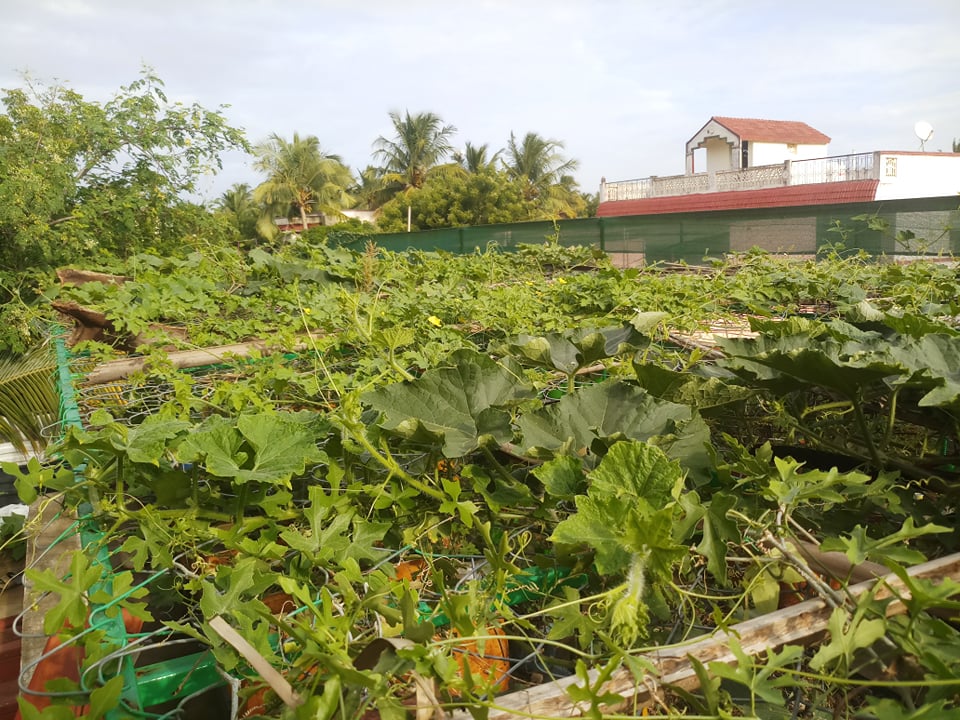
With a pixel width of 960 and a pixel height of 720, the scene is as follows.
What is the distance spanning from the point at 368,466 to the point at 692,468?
1.87 ft

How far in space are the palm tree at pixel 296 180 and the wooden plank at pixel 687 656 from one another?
3529 centimetres

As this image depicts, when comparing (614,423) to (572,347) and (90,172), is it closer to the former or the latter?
(572,347)

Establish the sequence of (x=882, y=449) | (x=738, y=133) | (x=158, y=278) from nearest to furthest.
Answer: (x=882, y=449)
(x=158, y=278)
(x=738, y=133)

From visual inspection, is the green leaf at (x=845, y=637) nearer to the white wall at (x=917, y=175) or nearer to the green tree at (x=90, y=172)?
the green tree at (x=90, y=172)

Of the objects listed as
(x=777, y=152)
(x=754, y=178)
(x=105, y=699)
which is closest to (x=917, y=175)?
(x=754, y=178)

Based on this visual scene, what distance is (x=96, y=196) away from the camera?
1172 cm

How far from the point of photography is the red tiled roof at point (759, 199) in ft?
67.5

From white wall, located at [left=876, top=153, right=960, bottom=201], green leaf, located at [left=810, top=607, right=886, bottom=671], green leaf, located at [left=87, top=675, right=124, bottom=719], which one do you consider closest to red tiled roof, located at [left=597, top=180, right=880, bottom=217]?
white wall, located at [left=876, top=153, right=960, bottom=201]

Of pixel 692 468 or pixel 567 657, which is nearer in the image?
pixel 567 657

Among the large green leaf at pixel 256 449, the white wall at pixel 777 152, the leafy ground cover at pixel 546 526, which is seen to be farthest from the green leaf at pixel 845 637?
the white wall at pixel 777 152

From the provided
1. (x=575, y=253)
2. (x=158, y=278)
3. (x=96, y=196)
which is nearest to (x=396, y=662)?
(x=158, y=278)

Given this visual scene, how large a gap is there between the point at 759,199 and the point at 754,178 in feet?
5.55

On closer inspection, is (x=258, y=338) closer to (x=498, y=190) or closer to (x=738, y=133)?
(x=498, y=190)

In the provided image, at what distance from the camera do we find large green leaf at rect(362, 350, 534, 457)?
45.1 inches
